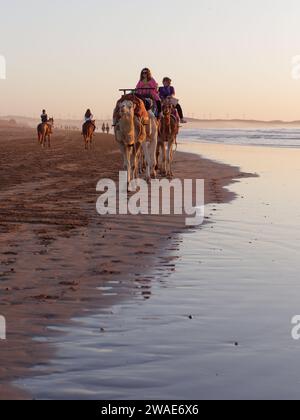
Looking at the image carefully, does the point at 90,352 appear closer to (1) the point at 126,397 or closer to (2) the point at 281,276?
(1) the point at 126,397

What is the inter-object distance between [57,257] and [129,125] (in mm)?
8630

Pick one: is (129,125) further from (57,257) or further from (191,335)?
(191,335)

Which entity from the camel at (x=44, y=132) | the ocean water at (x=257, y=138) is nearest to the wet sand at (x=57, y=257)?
the camel at (x=44, y=132)

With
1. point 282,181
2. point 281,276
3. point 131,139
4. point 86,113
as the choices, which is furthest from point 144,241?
point 86,113

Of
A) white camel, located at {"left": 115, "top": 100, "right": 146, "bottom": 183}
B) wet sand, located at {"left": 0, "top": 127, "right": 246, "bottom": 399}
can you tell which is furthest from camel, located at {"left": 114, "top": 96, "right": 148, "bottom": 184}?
wet sand, located at {"left": 0, "top": 127, "right": 246, "bottom": 399}

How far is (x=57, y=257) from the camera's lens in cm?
923

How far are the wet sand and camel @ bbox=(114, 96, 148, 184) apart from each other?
136cm

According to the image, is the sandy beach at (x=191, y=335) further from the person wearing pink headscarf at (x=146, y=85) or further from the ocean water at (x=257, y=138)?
the ocean water at (x=257, y=138)

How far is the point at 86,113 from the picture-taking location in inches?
1923

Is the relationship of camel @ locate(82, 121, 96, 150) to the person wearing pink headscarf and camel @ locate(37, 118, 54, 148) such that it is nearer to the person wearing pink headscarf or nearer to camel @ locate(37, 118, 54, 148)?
camel @ locate(37, 118, 54, 148)

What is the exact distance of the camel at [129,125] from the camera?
17391 millimetres

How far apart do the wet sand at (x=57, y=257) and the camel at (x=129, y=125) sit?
53.6 inches

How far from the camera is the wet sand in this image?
604 cm

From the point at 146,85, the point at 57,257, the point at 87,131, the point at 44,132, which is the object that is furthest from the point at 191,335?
the point at 44,132
